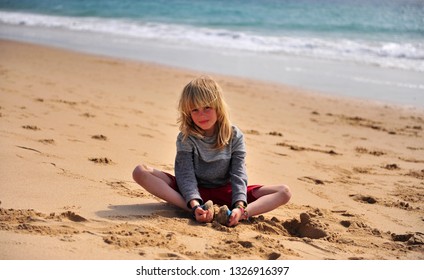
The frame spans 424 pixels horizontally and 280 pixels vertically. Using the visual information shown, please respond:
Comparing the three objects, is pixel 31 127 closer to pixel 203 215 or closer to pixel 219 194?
pixel 219 194

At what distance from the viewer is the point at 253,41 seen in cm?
1505

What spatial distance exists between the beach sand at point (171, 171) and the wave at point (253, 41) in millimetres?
4662

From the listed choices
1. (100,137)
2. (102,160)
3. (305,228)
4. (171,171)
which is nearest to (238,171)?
(305,228)

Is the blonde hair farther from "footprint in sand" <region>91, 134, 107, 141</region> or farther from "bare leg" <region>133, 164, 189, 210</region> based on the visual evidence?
"footprint in sand" <region>91, 134, 107, 141</region>

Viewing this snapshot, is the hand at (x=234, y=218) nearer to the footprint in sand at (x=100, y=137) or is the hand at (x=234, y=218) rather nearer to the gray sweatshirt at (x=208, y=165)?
the gray sweatshirt at (x=208, y=165)

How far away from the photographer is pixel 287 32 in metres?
17.0

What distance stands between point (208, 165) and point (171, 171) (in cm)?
92

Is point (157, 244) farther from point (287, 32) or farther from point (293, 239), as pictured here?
point (287, 32)

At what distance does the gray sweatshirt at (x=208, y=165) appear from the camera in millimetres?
3551

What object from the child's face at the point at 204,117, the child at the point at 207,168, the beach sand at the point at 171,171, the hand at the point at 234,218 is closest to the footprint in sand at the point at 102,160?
the beach sand at the point at 171,171

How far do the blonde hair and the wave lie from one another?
8.64m

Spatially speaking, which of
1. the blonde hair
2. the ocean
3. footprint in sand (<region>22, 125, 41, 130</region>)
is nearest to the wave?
the ocean

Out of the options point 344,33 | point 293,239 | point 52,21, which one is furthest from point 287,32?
point 293,239

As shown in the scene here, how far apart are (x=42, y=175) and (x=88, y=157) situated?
66 cm
